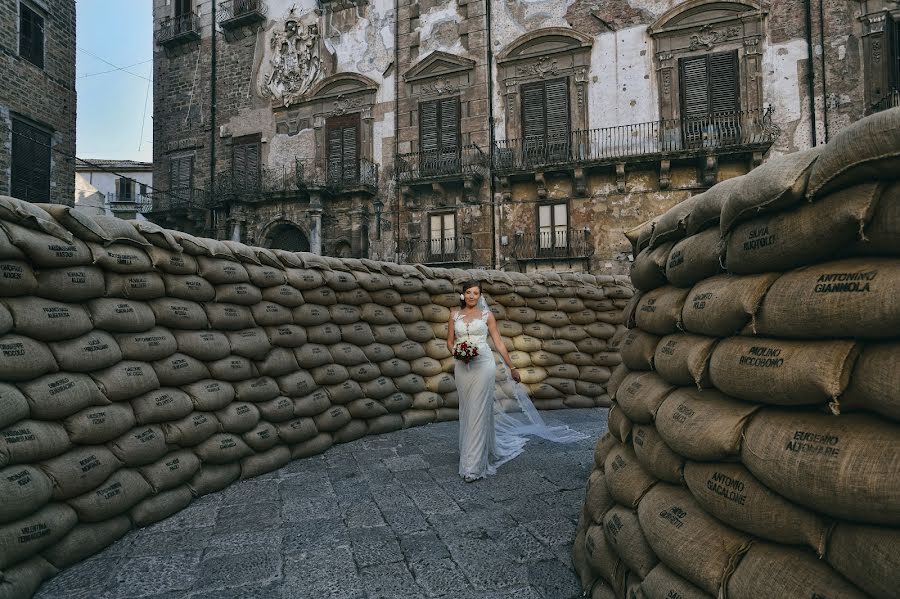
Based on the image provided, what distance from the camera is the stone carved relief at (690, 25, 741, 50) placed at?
11.6m

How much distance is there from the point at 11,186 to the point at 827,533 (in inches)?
575

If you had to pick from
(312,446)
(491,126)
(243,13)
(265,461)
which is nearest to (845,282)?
(265,461)

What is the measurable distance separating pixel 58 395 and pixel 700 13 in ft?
45.0

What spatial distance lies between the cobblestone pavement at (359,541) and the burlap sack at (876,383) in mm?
1422

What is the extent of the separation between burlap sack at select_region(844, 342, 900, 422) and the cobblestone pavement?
1.42 m

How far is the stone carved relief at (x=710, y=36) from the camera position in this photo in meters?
11.6

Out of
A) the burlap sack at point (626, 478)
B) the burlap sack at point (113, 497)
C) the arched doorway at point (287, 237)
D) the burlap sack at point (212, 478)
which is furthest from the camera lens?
the arched doorway at point (287, 237)

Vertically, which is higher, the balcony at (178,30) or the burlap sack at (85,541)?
the balcony at (178,30)

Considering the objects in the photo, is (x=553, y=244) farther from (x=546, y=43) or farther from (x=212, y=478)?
(x=212, y=478)

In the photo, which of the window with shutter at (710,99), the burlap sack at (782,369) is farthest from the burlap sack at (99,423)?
the window with shutter at (710,99)

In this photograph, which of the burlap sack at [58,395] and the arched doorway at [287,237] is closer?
the burlap sack at [58,395]

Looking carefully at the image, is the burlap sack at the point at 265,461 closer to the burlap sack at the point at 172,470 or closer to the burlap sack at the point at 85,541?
the burlap sack at the point at 172,470

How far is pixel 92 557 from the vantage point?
2488mm

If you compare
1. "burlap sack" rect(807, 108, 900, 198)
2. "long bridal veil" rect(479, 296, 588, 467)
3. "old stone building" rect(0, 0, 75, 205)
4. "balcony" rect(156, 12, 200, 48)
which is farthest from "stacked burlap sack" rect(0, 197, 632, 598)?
"balcony" rect(156, 12, 200, 48)
